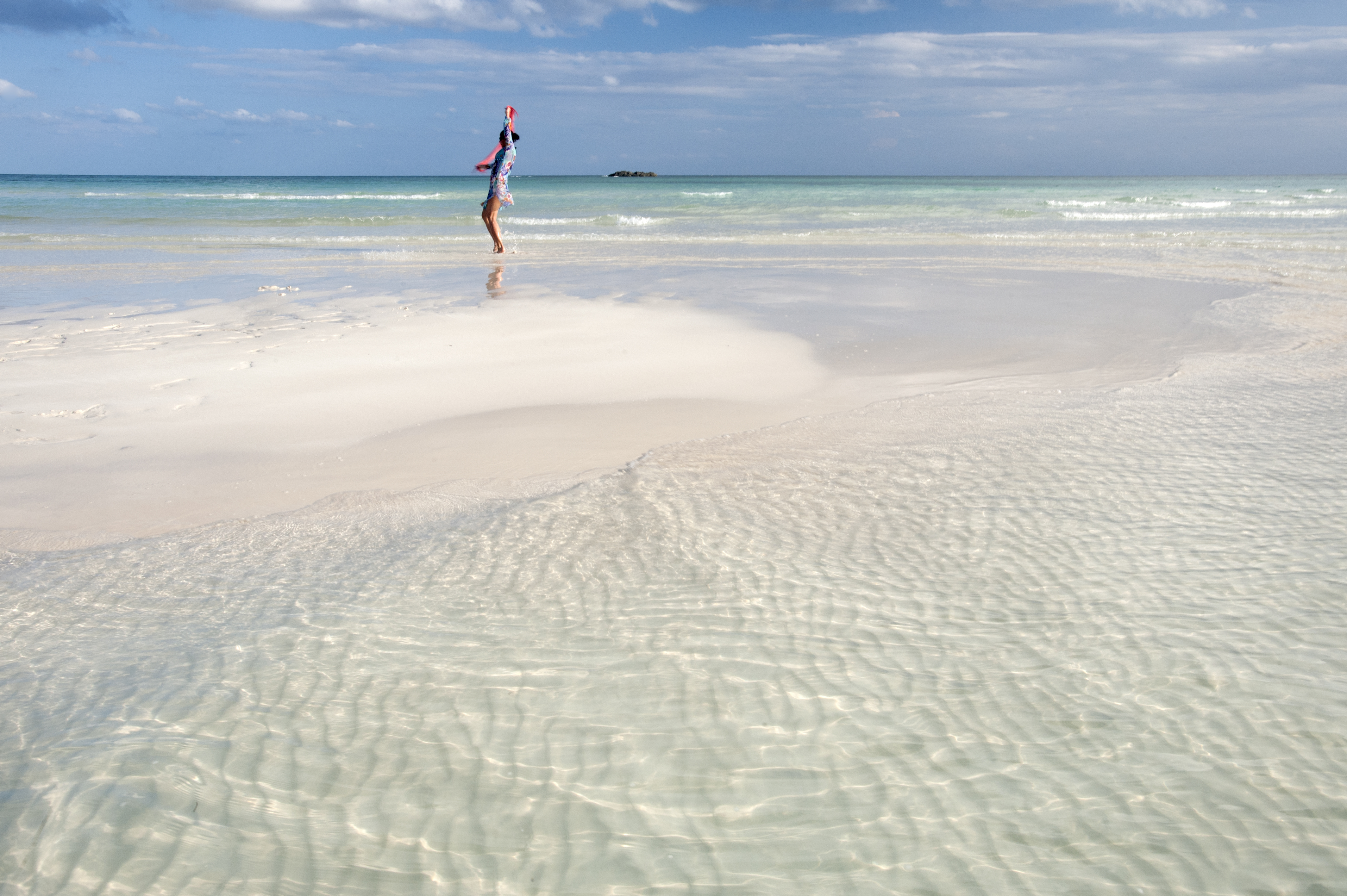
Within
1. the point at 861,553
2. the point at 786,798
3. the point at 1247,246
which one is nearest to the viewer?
the point at 786,798

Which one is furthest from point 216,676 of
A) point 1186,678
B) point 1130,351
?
point 1130,351

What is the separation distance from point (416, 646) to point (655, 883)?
1012 mm

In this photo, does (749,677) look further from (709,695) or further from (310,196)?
(310,196)

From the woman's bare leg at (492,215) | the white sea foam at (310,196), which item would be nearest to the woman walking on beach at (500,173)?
the woman's bare leg at (492,215)

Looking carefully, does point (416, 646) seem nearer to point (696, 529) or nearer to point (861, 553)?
point (696, 529)

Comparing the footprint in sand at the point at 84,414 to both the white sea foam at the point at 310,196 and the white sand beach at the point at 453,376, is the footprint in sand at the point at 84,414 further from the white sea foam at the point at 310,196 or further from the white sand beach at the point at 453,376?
the white sea foam at the point at 310,196

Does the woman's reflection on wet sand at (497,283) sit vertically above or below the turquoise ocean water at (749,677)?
above

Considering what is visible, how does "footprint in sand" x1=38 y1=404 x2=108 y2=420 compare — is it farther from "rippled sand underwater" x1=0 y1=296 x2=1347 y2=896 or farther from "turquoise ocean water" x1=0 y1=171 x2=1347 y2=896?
"rippled sand underwater" x1=0 y1=296 x2=1347 y2=896

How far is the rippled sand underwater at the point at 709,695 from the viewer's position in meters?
1.60

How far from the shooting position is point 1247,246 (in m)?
14.5

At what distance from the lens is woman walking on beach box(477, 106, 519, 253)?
11.1 metres

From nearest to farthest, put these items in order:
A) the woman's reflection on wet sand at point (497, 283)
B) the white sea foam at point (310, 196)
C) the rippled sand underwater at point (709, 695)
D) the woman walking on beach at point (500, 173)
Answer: the rippled sand underwater at point (709, 695) → the woman's reflection on wet sand at point (497, 283) → the woman walking on beach at point (500, 173) → the white sea foam at point (310, 196)

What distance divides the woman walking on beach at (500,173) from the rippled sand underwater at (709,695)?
891 cm

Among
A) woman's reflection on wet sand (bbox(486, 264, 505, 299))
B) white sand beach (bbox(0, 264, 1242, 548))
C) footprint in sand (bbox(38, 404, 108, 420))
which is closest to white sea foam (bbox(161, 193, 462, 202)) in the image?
woman's reflection on wet sand (bbox(486, 264, 505, 299))
